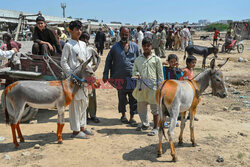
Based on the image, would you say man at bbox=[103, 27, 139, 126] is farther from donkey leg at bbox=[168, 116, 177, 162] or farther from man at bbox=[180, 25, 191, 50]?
man at bbox=[180, 25, 191, 50]

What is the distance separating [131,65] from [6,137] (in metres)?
3.11

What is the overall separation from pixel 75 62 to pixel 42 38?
80.0 inches

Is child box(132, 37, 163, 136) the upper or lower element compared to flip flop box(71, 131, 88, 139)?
upper

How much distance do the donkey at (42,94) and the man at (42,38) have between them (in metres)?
1.85

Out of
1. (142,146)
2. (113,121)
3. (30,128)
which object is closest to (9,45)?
(30,128)

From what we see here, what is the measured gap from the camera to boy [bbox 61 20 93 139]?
4.70 metres

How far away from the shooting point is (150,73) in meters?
5.13

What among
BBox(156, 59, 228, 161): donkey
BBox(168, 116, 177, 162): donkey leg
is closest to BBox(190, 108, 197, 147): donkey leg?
BBox(156, 59, 228, 161): donkey

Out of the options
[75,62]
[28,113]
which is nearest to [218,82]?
[75,62]

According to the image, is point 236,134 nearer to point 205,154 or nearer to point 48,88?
point 205,154

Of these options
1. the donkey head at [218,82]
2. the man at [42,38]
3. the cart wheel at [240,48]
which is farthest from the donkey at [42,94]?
the cart wheel at [240,48]

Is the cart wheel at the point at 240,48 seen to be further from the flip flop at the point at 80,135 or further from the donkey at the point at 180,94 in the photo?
the flip flop at the point at 80,135

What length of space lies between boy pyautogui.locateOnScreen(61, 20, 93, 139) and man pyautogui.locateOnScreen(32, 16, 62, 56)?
64.9 inches

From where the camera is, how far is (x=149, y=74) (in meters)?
5.12
